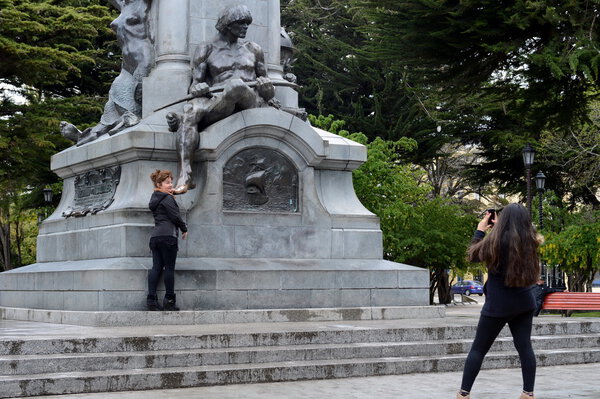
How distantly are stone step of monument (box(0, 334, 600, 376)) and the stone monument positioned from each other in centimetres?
295

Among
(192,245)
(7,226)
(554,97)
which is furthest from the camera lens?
(7,226)

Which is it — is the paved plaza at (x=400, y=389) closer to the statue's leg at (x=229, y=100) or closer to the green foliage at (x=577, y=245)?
the statue's leg at (x=229, y=100)

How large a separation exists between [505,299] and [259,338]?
3644mm

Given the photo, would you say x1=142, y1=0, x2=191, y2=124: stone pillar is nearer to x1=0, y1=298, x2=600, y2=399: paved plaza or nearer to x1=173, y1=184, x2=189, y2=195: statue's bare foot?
x1=173, y1=184, x2=189, y2=195: statue's bare foot

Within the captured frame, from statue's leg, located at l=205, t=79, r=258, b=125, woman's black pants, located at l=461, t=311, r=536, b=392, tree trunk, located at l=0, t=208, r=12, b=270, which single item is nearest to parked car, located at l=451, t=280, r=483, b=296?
tree trunk, located at l=0, t=208, r=12, b=270

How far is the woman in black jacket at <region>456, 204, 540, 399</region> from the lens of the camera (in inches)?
313

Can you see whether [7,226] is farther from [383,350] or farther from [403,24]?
[383,350]

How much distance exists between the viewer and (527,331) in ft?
26.5

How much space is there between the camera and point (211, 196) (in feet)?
47.3

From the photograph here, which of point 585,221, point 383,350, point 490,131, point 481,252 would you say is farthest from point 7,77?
point 481,252

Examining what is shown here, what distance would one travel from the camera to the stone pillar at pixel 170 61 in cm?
1553

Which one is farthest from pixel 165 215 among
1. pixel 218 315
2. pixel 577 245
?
pixel 577 245

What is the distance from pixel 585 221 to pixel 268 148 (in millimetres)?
19547

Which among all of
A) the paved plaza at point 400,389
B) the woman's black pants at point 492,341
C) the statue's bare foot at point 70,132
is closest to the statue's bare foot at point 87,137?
the statue's bare foot at point 70,132
